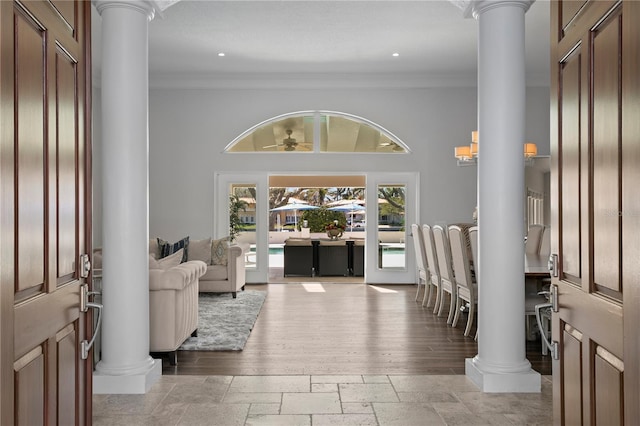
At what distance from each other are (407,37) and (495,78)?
13.2 ft

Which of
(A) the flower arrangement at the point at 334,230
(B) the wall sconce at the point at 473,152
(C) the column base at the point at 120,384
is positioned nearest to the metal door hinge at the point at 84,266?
(C) the column base at the point at 120,384

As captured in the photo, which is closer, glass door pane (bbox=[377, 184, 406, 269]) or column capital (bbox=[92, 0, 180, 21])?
column capital (bbox=[92, 0, 180, 21])

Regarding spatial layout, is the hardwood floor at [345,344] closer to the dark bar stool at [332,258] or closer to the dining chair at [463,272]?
the dining chair at [463,272]

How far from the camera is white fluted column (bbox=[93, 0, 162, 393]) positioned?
387 centimetres

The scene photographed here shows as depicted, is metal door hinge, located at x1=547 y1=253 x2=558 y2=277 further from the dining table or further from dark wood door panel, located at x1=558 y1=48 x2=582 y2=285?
the dining table

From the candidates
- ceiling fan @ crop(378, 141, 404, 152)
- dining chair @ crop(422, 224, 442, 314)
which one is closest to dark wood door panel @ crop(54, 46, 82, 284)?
dining chair @ crop(422, 224, 442, 314)

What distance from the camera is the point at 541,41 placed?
25.6 feet

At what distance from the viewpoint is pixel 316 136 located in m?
9.93

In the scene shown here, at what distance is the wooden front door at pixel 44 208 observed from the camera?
1.63 m

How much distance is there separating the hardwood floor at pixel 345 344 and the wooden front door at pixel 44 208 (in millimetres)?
2226

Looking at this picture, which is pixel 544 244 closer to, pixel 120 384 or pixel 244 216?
pixel 244 216

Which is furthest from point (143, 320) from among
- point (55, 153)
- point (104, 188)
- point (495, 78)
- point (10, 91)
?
point (495, 78)

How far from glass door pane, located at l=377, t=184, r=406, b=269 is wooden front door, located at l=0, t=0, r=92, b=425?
7.84 m

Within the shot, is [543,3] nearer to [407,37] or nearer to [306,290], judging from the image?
[407,37]
